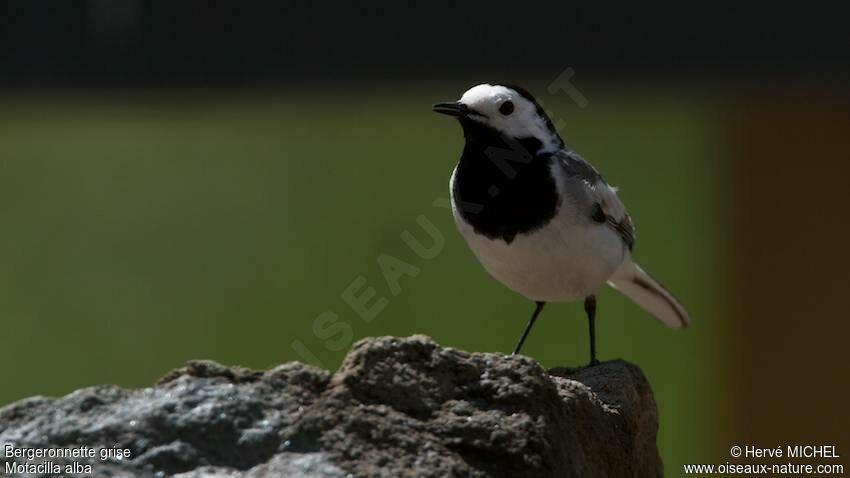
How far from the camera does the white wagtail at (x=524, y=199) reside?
3395 mm

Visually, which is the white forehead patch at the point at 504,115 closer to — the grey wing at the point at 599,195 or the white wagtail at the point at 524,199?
the white wagtail at the point at 524,199

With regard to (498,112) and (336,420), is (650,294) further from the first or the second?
(336,420)

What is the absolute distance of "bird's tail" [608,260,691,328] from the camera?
417cm

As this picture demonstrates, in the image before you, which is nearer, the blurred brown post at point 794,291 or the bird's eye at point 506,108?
the bird's eye at point 506,108

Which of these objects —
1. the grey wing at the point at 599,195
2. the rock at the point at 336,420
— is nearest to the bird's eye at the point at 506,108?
the grey wing at the point at 599,195

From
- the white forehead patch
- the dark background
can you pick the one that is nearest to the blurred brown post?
the dark background

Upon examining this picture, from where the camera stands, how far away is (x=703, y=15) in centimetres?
553

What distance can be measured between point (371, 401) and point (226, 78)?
4.04 m

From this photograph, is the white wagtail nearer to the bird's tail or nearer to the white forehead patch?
the white forehead patch

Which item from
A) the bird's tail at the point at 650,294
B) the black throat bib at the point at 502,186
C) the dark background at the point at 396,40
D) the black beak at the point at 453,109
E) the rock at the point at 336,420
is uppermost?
the dark background at the point at 396,40

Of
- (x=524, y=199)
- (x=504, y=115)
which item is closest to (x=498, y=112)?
(x=504, y=115)

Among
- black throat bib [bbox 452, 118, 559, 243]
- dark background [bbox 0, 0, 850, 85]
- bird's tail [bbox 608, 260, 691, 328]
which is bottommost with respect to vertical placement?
bird's tail [bbox 608, 260, 691, 328]

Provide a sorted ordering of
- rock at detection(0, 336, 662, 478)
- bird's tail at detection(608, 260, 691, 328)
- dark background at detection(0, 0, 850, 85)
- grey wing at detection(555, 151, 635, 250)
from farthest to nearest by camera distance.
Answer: dark background at detection(0, 0, 850, 85) < bird's tail at detection(608, 260, 691, 328) < grey wing at detection(555, 151, 635, 250) < rock at detection(0, 336, 662, 478)

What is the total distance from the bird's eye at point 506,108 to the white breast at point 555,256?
0.86ft
